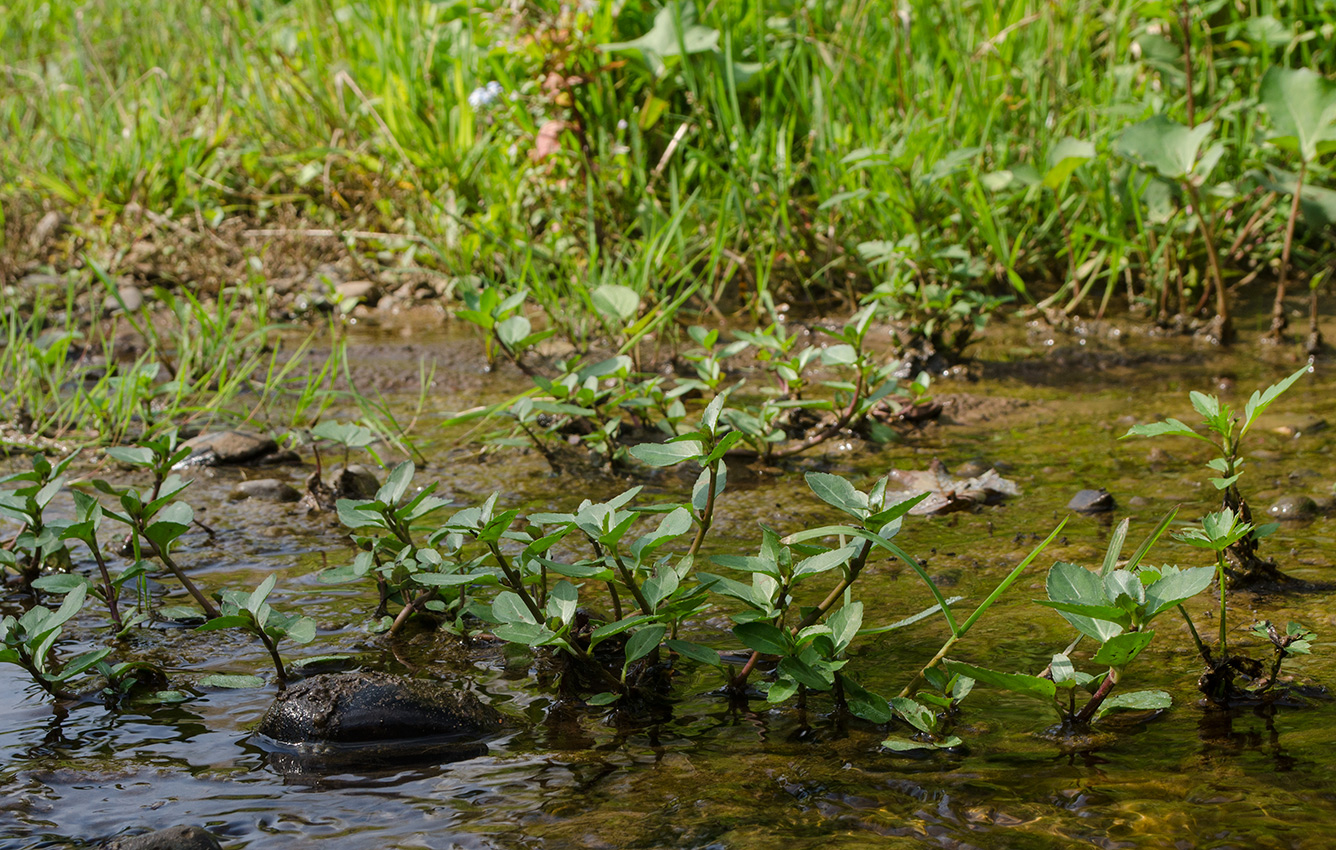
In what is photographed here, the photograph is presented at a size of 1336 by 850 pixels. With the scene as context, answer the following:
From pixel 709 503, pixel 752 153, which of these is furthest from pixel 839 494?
pixel 752 153

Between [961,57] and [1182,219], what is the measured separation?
969 millimetres

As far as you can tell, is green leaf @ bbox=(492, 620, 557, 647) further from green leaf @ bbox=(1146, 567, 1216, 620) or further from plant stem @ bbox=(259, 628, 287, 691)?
green leaf @ bbox=(1146, 567, 1216, 620)

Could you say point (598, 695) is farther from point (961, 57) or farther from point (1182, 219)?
point (961, 57)

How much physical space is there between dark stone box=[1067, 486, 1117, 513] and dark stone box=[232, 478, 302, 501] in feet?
5.40

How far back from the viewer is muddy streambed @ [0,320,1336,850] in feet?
3.77

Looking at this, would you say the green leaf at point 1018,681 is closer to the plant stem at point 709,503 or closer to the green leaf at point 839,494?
the green leaf at point 839,494

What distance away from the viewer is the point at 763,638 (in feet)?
4.35

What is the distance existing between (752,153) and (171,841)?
10.7 ft

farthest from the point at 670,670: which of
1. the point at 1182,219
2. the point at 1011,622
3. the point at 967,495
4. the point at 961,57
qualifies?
the point at 961,57

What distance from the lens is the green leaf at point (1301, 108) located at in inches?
117

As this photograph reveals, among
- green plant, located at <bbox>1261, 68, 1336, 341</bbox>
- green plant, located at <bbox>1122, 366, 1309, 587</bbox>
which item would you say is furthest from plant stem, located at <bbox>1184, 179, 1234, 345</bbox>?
green plant, located at <bbox>1122, 366, 1309, 587</bbox>

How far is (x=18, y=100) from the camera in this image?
564 centimetres

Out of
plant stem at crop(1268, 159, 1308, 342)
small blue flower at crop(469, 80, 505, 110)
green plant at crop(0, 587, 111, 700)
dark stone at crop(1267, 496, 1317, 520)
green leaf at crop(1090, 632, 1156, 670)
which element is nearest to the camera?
green leaf at crop(1090, 632, 1156, 670)

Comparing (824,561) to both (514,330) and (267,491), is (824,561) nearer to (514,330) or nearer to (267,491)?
(514,330)
